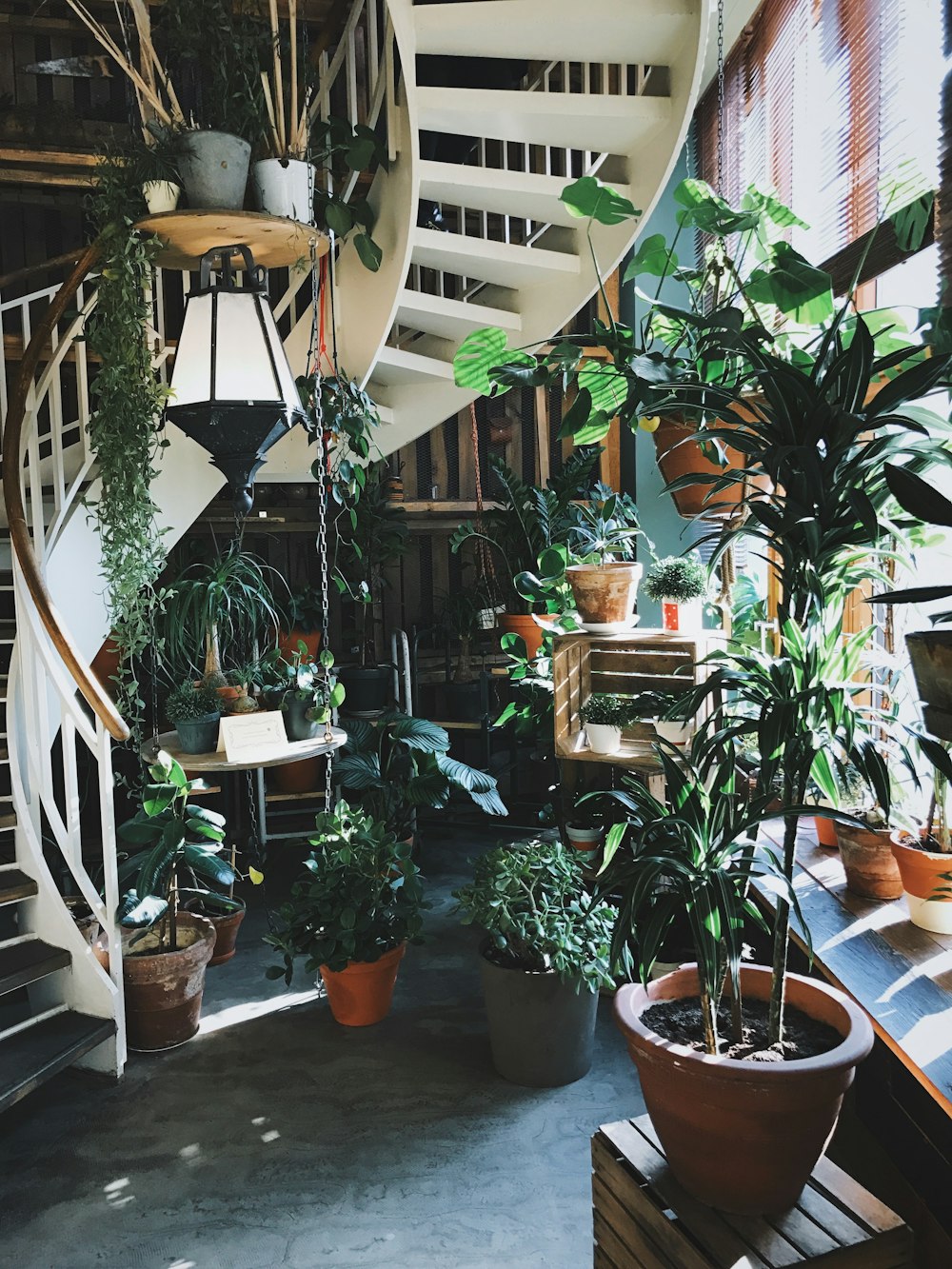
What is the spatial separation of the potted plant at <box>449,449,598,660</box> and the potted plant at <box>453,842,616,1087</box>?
185cm

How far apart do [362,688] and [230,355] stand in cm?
245

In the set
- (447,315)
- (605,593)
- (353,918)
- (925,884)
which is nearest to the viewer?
(925,884)

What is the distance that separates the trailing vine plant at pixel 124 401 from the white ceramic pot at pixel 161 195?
0.39ft

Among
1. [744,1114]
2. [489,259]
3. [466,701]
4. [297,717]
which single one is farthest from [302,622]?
[744,1114]

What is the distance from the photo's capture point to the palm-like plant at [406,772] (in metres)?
4.00

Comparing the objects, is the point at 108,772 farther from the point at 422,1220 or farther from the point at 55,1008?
the point at 422,1220

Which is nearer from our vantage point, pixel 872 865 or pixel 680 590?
pixel 872 865

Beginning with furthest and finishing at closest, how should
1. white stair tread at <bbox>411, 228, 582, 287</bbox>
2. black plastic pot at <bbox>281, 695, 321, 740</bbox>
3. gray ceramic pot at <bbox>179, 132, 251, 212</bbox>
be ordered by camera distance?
white stair tread at <bbox>411, 228, 582, 287</bbox> → black plastic pot at <bbox>281, 695, 321, 740</bbox> → gray ceramic pot at <bbox>179, 132, 251, 212</bbox>

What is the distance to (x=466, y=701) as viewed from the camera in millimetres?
5250

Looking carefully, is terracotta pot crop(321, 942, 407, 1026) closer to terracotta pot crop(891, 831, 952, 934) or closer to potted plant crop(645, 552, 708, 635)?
potted plant crop(645, 552, 708, 635)

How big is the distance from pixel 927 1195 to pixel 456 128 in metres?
3.27

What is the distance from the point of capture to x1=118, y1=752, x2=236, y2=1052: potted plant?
124 inches

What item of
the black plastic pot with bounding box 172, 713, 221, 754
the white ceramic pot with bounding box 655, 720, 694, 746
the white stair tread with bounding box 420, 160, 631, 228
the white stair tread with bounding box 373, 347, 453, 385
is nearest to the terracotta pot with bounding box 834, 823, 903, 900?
the white ceramic pot with bounding box 655, 720, 694, 746

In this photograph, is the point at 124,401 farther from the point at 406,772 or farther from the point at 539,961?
the point at 539,961
